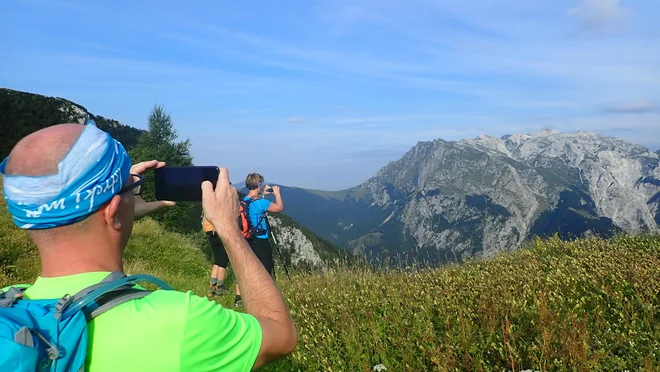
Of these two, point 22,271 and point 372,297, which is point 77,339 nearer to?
point 372,297

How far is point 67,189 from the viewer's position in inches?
64.6

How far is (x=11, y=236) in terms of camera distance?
10.5m

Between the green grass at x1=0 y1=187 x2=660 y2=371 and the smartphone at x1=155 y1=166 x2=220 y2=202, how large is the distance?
273cm

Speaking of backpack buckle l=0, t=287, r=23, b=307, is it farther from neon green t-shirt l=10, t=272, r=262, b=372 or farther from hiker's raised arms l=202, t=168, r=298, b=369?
hiker's raised arms l=202, t=168, r=298, b=369

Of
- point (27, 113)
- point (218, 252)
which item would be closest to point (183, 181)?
point (218, 252)

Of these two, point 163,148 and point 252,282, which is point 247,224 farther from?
point 163,148

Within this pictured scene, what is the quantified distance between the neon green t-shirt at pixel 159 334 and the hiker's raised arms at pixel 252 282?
151mm

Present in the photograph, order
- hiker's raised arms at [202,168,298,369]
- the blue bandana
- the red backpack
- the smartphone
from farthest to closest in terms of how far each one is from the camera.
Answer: the red backpack → the smartphone → hiker's raised arms at [202,168,298,369] → the blue bandana

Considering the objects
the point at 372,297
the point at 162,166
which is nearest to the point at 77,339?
the point at 162,166

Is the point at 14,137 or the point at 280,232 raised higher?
the point at 14,137

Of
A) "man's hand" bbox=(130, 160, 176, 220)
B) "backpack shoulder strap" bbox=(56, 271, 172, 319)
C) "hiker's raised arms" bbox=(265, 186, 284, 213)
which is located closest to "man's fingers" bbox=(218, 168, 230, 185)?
"man's hand" bbox=(130, 160, 176, 220)

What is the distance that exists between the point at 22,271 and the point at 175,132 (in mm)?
23753

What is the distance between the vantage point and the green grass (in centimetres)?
400

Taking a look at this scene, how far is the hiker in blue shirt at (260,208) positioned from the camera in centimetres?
881
